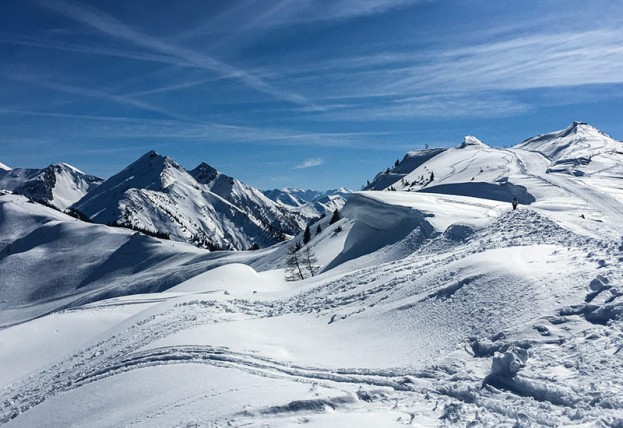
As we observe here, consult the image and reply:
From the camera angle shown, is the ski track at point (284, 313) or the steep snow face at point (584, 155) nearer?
the ski track at point (284, 313)

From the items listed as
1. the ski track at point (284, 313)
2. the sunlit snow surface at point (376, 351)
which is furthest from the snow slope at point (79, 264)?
the sunlit snow surface at point (376, 351)

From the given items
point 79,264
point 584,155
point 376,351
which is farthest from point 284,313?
point 584,155

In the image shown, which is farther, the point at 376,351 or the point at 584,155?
the point at 584,155

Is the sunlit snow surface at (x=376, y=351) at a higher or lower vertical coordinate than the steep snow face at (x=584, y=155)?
lower

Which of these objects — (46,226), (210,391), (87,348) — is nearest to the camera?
(210,391)

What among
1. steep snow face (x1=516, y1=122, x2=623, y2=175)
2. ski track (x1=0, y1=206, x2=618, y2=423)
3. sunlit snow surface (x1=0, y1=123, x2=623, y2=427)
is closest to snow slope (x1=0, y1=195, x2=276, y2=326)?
ski track (x1=0, y1=206, x2=618, y2=423)

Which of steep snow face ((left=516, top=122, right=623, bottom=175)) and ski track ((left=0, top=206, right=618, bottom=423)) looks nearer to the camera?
ski track ((left=0, top=206, right=618, bottom=423))

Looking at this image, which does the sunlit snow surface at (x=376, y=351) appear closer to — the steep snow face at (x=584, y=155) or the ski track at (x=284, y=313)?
the ski track at (x=284, y=313)

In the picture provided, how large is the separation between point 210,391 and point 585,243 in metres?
14.8

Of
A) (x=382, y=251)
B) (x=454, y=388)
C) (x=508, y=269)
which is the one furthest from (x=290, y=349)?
(x=382, y=251)

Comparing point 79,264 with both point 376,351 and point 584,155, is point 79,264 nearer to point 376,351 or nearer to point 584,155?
point 376,351

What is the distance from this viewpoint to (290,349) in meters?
13.2

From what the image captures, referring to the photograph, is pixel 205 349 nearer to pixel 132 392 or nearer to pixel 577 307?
pixel 132 392

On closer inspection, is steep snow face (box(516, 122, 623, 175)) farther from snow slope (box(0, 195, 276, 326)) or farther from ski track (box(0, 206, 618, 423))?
ski track (box(0, 206, 618, 423))
